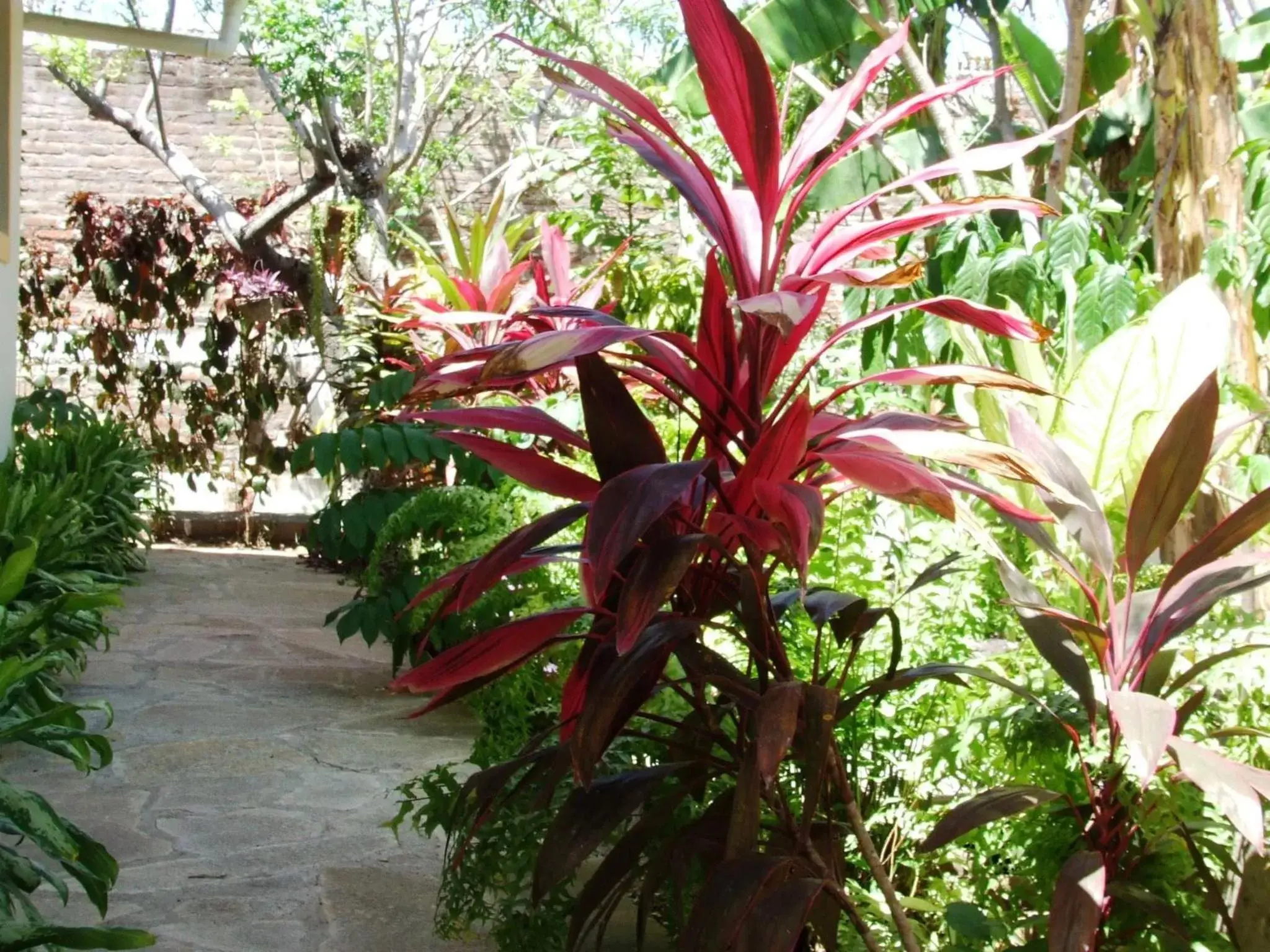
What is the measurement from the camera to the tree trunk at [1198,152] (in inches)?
105

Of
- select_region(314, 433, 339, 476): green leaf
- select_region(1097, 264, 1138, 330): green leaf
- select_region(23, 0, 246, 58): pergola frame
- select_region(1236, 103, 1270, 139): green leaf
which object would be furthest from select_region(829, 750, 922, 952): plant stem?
select_region(23, 0, 246, 58): pergola frame

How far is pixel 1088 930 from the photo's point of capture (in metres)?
1.29

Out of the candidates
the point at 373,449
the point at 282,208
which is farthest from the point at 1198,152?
the point at 282,208

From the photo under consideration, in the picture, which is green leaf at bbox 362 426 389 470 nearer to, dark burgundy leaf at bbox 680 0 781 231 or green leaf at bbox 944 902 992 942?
dark burgundy leaf at bbox 680 0 781 231

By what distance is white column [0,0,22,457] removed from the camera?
528 cm

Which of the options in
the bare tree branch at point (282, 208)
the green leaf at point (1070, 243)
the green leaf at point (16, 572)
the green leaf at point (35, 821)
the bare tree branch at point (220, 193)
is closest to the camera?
the green leaf at point (35, 821)

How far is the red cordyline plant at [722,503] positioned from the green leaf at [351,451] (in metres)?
2.12

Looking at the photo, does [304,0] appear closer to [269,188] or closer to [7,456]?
[269,188]

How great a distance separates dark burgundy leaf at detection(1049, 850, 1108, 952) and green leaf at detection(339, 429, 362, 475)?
270 centimetres

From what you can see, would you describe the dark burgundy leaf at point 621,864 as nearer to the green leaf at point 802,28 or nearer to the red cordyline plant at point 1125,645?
the red cordyline plant at point 1125,645

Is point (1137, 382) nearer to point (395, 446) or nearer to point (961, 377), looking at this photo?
point (961, 377)

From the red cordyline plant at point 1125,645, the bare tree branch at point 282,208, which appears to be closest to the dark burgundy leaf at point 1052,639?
the red cordyline plant at point 1125,645

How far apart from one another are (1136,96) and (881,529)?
3.29 m

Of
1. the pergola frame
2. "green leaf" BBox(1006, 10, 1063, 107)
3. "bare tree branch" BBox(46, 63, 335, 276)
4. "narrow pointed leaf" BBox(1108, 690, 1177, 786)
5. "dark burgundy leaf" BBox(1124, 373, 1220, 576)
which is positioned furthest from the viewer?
"bare tree branch" BBox(46, 63, 335, 276)
